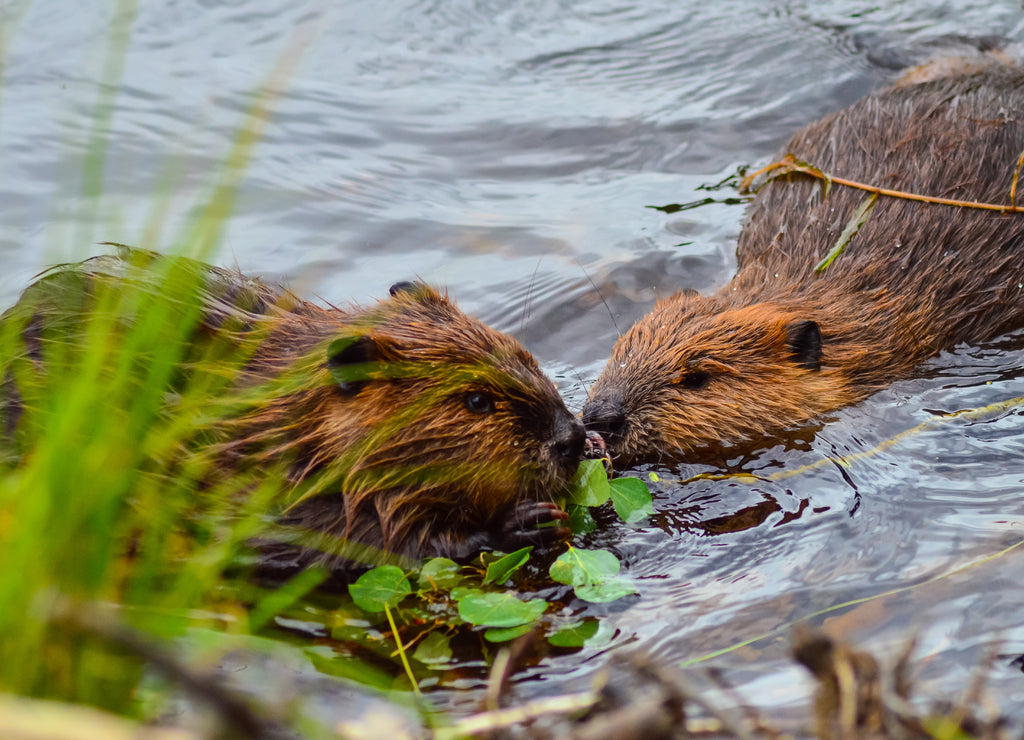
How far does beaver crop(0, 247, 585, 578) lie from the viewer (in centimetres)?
272

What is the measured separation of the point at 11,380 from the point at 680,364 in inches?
84.6

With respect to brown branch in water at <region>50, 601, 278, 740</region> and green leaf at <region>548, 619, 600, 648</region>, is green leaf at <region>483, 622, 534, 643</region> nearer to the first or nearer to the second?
green leaf at <region>548, 619, 600, 648</region>

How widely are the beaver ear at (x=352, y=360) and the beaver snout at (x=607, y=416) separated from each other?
1.05 m

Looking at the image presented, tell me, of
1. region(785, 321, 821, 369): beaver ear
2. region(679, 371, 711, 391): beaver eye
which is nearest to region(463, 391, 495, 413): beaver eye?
region(679, 371, 711, 391): beaver eye

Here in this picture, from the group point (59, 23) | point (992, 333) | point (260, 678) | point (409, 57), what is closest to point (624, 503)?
point (260, 678)

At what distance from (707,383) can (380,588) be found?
161 centimetres

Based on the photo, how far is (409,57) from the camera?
7000 millimetres

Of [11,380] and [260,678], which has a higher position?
[11,380]

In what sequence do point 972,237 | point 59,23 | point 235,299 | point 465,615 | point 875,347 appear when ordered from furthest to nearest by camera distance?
point 59,23 → point 972,237 → point 875,347 → point 235,299 → point 465,615

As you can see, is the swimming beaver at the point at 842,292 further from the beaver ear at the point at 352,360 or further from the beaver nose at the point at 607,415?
the beaver ear at the point at 352,360

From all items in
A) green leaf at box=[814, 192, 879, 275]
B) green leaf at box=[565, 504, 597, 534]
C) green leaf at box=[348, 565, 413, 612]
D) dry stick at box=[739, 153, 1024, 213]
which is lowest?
green leaf at box=[565, 504, 597, 534]

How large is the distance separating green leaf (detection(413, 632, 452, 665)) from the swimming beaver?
1.12 meters

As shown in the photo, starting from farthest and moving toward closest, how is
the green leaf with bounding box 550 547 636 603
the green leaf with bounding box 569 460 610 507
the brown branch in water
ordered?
the green leaf with bounding box 569 460 610 507 → the green leaf with bounding box 550 547 636 603 → the brown branch in water

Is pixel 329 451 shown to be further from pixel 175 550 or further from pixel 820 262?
pixel 820 262
